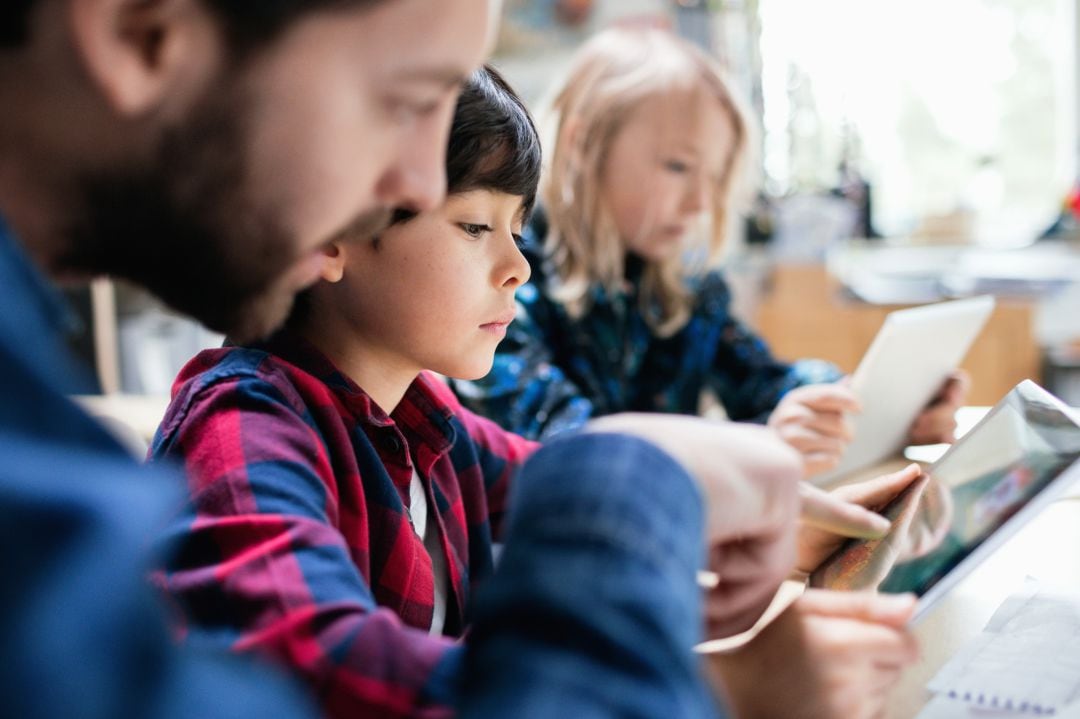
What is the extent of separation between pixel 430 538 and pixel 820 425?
1.88ft

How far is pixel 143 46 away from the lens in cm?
40

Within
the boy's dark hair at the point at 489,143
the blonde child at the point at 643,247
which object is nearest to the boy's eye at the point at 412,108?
the boy's dark hair at the point at 489,143

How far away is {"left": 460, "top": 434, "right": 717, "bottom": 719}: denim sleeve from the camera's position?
0.34 metres

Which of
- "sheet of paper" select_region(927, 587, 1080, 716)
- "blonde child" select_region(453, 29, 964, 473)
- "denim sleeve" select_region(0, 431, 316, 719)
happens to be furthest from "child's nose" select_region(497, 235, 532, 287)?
"blonde child" select_region(453, 29, 964, 473)

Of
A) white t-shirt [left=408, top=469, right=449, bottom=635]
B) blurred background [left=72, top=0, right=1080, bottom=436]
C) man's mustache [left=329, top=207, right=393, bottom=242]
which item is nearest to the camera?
man's mustache [left=329, top=207, right=393, bottom=242]

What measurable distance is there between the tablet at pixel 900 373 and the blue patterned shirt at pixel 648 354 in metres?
0.17

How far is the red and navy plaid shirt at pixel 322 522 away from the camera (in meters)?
0.44

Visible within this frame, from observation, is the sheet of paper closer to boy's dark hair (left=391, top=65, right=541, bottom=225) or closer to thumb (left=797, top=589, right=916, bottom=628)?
thumb (left=797, top=589, right=916, bottom=628)

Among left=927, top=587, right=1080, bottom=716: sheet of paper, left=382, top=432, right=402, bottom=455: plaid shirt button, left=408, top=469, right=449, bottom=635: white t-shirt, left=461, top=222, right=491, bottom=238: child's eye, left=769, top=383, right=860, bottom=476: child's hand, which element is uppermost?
left=461, top=222, right=491, bottom=238: child's eye

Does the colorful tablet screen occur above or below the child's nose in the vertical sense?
below

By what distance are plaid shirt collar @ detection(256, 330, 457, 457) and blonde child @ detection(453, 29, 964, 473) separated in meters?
0.68

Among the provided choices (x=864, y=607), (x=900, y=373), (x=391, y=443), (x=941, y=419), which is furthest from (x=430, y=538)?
(x=941, y=419)

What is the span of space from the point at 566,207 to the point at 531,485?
1.21 metres

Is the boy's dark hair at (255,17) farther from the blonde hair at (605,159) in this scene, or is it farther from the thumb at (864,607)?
the blonde hair at (605,159)
